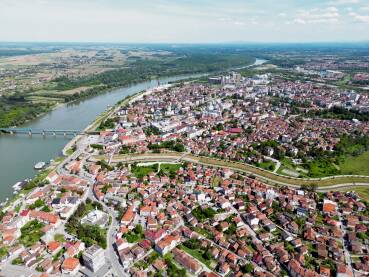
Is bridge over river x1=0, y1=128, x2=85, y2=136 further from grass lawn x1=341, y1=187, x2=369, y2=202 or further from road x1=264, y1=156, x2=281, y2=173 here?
grass lawn x1=341, y1=187, x2=369, y2=202

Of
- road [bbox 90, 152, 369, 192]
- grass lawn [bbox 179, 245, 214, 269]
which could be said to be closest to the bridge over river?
road [bbox 90, 152, 369, 192]

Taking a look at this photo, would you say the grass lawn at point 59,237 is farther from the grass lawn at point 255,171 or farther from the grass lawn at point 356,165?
the grass lawn at point 356,165

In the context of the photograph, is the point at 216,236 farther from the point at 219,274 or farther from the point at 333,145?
the point at 333,145

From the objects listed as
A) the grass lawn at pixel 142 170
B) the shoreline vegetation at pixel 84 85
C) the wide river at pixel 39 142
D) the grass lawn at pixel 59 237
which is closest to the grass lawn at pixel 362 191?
the grass lawn at pixel 142 170

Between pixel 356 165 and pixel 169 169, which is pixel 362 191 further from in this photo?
pixel 169 169

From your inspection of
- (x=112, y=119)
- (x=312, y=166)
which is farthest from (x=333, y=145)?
(x=112, y=119)
